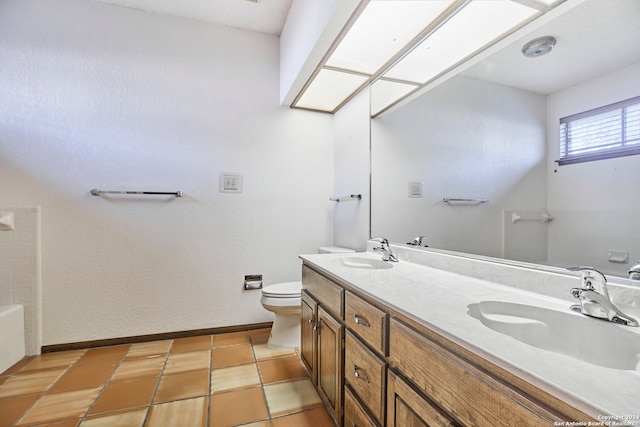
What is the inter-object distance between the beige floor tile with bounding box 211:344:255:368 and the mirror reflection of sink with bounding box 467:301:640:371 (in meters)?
1.62

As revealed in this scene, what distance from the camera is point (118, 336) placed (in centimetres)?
216

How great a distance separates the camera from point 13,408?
4.81 feet

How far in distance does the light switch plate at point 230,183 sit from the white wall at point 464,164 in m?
1.17

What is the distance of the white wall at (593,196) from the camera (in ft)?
2.72

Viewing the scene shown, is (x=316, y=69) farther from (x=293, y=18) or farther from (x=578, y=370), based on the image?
(x=578, y=370)

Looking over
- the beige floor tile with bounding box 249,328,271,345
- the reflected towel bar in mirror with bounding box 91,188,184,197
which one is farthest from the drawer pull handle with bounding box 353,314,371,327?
the reflected towel bar in mirror with bounding box 91,188,184,197

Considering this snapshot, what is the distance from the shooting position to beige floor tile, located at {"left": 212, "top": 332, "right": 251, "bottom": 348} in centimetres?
220

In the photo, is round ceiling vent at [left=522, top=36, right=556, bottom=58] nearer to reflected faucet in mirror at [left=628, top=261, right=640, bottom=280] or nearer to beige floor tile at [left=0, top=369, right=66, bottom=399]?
reflected faucet in mirror at [left=628, top=261, right=640, bottom=280]

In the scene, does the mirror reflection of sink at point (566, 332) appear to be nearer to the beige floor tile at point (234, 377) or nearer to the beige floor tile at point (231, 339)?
the beige floor tile at point (234, 377)

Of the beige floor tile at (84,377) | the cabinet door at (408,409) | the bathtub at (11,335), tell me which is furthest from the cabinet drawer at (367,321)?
the bathtub at (11,335)

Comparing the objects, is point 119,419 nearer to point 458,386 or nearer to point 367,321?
point 367,321

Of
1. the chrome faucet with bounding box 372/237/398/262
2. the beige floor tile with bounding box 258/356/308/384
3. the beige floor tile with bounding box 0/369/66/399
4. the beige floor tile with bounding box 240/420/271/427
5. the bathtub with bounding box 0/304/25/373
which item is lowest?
the beige floor tile with bounding box 240/420/271/427

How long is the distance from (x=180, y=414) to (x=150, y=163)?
169cm

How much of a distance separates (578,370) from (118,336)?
2.64 meters
